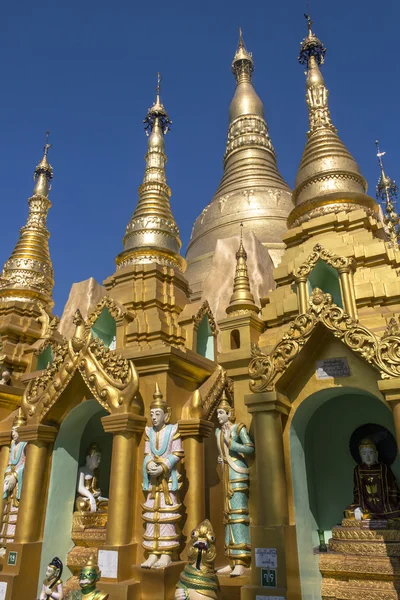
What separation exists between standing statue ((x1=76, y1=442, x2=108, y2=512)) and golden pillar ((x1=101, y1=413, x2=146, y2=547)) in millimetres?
1643

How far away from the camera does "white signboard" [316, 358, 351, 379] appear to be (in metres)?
7.34

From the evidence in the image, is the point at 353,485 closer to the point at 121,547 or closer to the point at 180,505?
the point at 180,505

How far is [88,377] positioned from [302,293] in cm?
423

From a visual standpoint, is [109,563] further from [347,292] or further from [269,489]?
[347,292]

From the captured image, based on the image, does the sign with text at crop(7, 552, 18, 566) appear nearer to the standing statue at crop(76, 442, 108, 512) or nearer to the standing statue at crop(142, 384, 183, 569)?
the standing statue at crop(76, 442, 108, 512)

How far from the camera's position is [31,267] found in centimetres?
1616

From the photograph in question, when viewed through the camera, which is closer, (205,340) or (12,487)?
(12,487)

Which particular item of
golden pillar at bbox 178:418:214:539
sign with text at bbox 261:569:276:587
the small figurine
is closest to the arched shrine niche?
sign with text at bbox 261:569:276:587

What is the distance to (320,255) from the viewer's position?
352 inches

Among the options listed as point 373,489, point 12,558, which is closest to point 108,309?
point 12,558

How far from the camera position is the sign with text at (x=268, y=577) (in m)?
6.65

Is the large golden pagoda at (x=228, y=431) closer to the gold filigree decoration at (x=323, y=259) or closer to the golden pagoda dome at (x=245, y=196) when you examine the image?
the gold filigree decoration at (x=323, y=259)

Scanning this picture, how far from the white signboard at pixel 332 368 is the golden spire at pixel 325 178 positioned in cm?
438

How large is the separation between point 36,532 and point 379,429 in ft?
20.9
